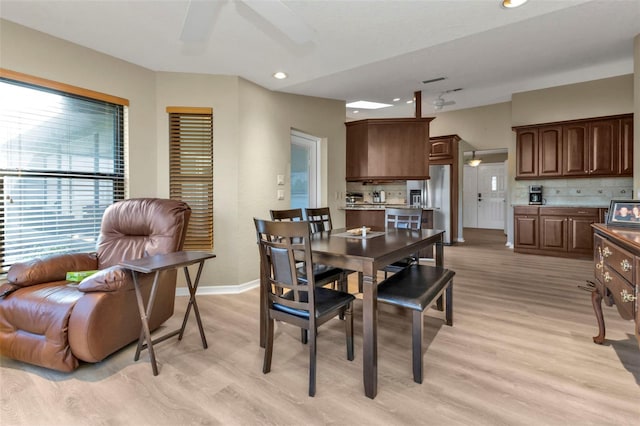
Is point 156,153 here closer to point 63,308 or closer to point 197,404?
point 63,308

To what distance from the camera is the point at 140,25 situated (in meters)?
2.65

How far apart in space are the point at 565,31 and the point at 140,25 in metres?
3.94

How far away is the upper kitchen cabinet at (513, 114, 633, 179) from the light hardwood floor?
3.27m

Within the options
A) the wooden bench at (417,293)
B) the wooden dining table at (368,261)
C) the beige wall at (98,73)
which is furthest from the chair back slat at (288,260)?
the beige wall at (98,73)

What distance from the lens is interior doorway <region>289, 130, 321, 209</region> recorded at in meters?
4.70

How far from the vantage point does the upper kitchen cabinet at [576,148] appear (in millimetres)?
4754

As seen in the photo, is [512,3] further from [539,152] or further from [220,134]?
[539,152]

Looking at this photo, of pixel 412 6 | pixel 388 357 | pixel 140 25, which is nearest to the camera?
pixel 388 357

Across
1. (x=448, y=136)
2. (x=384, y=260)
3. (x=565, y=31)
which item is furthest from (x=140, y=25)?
(x=448, y=136)

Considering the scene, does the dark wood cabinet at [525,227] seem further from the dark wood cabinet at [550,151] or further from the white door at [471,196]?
the white door at [471,196]

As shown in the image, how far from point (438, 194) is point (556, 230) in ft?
7.19

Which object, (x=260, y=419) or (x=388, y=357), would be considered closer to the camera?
Result: (x=260, y=419)

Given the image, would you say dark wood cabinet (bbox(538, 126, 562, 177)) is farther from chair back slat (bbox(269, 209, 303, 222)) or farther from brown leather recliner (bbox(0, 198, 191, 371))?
brown leather recliner (bbox(0, 198, 191, 371))

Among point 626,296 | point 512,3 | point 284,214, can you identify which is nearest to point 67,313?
point 284,214
